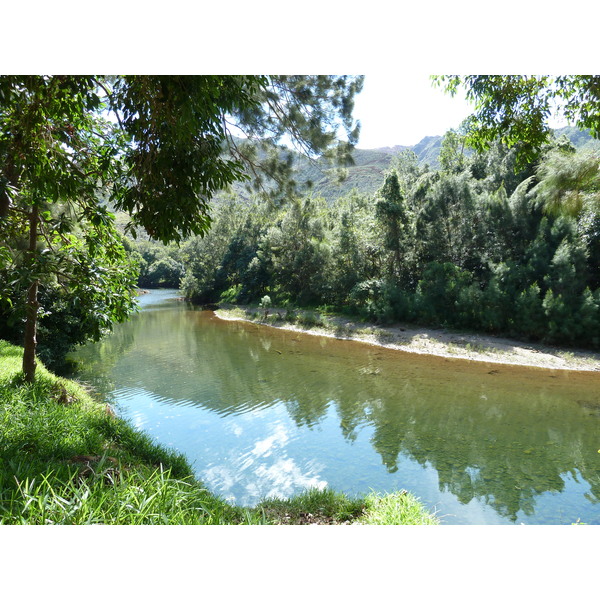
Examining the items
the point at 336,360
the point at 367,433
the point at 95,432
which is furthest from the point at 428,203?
the point at 95,432

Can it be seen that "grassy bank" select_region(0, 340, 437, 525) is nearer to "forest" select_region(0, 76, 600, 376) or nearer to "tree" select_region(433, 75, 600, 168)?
"forest" select_region(0, 76, 600, 376)

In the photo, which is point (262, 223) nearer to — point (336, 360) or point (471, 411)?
point (336, 360)

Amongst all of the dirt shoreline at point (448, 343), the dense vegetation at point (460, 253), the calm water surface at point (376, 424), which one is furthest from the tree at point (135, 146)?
the dirt shoreline at point (448, 343)

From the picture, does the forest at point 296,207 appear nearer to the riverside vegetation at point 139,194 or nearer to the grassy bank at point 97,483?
the riverside vegetation at point 139,194

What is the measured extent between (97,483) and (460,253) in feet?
54.4

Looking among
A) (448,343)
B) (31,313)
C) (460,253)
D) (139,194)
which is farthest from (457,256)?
(139,194)

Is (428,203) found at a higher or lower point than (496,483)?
higher

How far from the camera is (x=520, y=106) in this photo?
3.12 m

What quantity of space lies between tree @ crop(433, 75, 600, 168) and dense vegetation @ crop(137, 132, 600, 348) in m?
0.98

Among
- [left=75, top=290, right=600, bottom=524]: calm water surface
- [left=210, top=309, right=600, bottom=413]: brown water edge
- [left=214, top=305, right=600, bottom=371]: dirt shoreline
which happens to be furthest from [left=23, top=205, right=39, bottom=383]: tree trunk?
[left=214, top=305, right=600, bottom=371]: dirt shoreline

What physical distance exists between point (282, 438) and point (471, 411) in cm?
Answer: 427

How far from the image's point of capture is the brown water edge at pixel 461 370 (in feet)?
31.7

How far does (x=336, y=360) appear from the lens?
13.1 meters
